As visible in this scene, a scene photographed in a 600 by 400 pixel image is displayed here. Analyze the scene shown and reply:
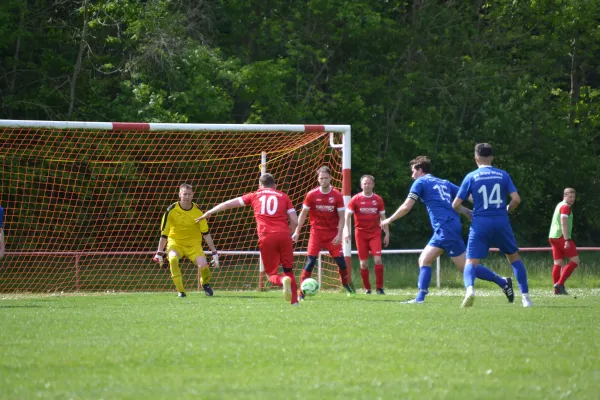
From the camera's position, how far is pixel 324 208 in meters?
14.9

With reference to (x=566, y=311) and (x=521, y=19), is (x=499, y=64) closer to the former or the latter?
(x=521, y=19)

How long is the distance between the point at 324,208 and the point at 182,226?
2.32 metres

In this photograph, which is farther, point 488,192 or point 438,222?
point 438,222

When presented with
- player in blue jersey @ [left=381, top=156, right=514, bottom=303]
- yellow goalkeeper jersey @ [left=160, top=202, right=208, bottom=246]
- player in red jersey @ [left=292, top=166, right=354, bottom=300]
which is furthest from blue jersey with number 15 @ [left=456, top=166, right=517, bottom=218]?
yellow goalkeeper jersey @ [left=160, top=202, right=208, bottom=246]

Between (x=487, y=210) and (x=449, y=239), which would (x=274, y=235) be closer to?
(x=449, y=239)

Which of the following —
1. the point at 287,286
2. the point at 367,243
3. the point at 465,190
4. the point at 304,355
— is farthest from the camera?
the point at 367,243

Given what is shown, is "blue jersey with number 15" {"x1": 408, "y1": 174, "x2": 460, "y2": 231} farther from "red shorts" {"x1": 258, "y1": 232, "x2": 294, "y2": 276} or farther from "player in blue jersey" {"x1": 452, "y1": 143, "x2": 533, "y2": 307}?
"red shorts" {"x1": 258, "y1": 232, "x2": 294, "y2": 276}

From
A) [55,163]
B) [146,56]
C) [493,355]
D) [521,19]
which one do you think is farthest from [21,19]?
[493,355]

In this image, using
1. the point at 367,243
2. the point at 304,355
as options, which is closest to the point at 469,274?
the point at 304,355

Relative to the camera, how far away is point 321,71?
107 feet

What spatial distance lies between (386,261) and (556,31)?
523 inches

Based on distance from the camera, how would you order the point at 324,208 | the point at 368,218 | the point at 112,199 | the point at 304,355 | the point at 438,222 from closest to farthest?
the point at 304,355 < the point at 438,222 < the point at 324,208 < the point at 368,218 < the point at 112,199

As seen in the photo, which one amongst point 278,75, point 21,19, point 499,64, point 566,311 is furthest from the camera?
point 499,64

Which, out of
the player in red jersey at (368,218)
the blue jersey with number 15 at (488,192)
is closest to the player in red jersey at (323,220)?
the player in red jersey at (368,218)
